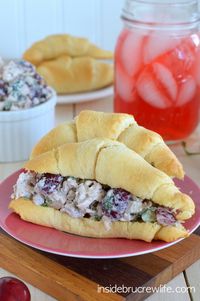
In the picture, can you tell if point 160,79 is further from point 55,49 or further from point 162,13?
point 55,49

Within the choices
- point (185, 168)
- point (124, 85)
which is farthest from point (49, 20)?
point (185, 168)

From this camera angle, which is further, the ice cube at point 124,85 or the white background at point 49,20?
the white background at point 49,20

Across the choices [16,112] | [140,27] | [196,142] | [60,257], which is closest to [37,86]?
[16,112]

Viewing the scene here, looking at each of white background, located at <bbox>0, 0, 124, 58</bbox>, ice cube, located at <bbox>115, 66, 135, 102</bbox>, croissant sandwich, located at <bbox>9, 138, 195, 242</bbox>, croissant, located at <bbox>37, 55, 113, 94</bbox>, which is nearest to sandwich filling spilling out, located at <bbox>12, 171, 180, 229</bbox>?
croissant sandwich, located at <bbox>9, 138, 195, 242</bbox>

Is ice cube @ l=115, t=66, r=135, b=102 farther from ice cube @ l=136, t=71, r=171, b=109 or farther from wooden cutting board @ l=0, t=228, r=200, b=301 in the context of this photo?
wooden cutting board @ l=0, t=228, r=200, b=301

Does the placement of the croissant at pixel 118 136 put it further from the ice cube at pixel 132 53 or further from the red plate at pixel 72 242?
the ice cube at pixel 132 53

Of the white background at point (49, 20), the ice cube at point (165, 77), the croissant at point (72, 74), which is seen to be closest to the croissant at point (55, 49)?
the croissant at point (72, 74)
